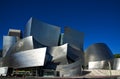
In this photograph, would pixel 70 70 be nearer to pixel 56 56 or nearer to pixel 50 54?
pixel 56 56

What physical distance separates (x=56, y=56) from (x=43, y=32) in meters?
9.08

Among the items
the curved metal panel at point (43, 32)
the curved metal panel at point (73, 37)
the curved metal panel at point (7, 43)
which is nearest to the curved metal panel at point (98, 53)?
the curved metal panel at point (73, 37)

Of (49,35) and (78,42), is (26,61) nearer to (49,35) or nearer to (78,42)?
(49,35)

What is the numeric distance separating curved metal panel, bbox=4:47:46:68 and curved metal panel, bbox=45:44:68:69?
4.88 m

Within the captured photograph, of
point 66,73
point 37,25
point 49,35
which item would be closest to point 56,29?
point 49,35

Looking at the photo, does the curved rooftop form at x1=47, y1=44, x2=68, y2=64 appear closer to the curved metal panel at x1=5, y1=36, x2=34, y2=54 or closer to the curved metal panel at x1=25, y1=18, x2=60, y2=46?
the curved metal panel at x1=25, y1=18, x2=60, y2=46

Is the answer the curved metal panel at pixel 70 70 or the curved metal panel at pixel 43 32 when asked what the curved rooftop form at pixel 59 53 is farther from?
the curved metal panel at pixel 70 70

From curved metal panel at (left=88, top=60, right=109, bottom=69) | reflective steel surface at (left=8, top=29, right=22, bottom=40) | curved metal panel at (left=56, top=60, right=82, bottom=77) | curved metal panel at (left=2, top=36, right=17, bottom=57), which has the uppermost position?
reflective steel surface at (left=8, top=29, right=22, bottom=40)

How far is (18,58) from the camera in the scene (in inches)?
2238

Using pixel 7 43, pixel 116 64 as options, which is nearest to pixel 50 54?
pixel 7 43

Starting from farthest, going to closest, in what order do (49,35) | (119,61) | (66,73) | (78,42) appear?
(78,42), (49,35), (119,61), (66,73)

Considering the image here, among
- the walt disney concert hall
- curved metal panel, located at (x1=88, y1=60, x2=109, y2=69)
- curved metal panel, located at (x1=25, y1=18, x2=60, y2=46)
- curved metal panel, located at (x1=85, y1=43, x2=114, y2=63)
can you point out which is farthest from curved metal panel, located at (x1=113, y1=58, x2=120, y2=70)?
curved metal panel, located at (x1=25, y1=18, x2=60, y2=46)

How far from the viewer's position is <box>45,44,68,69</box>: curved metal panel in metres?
59.1

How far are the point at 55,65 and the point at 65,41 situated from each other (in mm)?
12124
